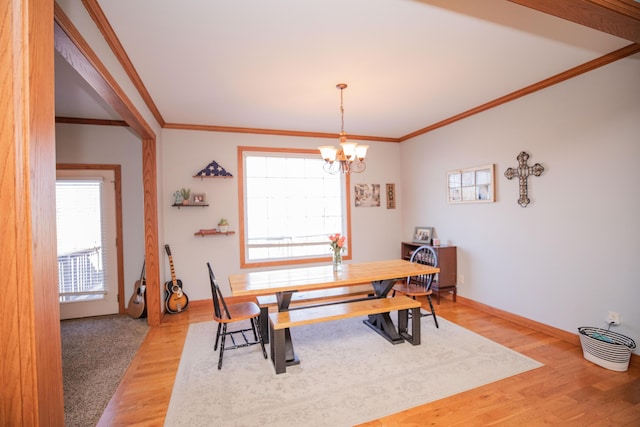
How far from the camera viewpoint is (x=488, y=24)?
210 cm

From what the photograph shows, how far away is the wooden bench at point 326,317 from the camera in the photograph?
2533mm

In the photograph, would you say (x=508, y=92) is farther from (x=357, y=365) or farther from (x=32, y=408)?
(x=32, y=408)

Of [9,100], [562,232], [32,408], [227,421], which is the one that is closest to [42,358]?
[32,408]

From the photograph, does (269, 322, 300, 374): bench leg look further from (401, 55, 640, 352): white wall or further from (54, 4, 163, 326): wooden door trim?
(401, 55, 640, 352): white wall

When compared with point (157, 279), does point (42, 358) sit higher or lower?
higher

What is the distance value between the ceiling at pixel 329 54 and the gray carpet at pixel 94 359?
94.5 inches

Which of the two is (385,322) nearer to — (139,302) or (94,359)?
(94,359)

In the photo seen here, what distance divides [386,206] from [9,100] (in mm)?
4966

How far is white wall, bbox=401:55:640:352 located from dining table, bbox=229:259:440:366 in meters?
1.16

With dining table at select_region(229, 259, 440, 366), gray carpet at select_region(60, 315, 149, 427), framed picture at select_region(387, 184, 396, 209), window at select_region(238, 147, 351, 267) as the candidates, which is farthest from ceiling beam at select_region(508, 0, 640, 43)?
framed picture at select_region(387, 184, 396, 209)

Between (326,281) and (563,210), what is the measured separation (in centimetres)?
242

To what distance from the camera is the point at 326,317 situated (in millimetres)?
2705

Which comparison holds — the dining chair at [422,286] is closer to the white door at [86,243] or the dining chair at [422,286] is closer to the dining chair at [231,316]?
the dining chair at [231,316]

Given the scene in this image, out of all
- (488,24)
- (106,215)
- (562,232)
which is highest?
(488,24)
